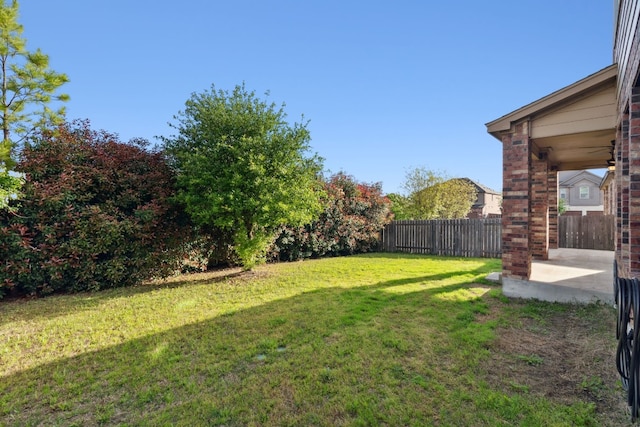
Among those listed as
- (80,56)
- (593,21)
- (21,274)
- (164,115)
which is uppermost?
(593,21)

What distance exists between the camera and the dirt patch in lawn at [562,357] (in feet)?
8.49

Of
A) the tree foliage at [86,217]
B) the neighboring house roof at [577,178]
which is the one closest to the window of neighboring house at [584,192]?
the neighboring house roof at [577,178]

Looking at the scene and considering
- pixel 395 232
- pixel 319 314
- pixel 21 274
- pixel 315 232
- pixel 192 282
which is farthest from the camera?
pixel 395 232

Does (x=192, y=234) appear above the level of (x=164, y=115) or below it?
below

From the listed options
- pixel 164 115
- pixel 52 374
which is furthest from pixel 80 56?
pixel 52 374

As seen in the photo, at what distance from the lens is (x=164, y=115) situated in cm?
802

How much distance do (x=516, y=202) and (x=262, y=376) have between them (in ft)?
17.5

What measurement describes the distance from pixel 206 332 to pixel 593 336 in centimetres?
496

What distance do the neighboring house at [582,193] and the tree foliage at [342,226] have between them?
96.5 feet

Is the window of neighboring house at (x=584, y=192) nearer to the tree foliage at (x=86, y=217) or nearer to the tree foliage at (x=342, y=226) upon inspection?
the tree foliage at (x=342, y=226)

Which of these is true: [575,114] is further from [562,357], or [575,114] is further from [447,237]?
[447,237]

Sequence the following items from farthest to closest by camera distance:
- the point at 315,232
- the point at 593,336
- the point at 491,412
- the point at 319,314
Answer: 1. the point at 315,232
2. the point at 319,314
3. the point at 593,336
4. the point at 491,412

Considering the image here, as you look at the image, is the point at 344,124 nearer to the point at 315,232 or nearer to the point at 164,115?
the point at 315,232

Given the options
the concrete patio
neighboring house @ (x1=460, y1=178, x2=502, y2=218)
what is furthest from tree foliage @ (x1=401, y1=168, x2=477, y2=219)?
the concrete patio
